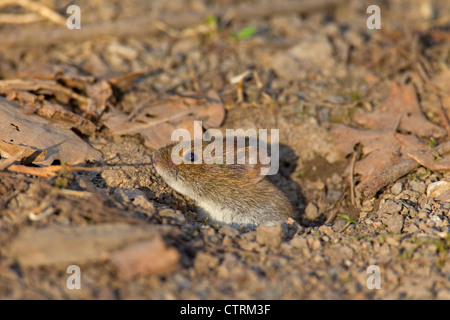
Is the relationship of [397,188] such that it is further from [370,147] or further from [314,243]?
[314,243]

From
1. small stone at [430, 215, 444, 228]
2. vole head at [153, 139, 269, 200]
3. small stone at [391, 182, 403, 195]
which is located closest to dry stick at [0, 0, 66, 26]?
vole head at [153, 139, 269, 200]

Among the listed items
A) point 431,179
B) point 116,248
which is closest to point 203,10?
point 431,179

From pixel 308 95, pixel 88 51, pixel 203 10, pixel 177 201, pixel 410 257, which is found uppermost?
pixel 203 10

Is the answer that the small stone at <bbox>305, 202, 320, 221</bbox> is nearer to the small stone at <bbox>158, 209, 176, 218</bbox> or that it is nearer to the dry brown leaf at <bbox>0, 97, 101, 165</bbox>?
the small stone at <bbox>158, 209, 176, 218</bbox>

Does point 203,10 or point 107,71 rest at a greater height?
point 203,10

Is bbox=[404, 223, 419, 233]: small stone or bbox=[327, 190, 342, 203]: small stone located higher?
bbox=[327, 190, 342, 203]: small stone

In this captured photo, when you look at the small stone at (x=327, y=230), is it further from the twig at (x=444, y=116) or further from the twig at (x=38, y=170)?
the twig at (x=38, y=170)

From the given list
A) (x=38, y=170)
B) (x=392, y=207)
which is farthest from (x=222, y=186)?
(x=38, y=170)

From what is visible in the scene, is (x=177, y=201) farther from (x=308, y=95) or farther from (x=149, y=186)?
(x=308, y=95)
